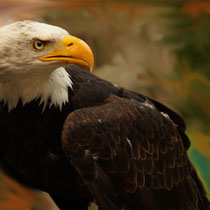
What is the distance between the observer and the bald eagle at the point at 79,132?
7.79 feet

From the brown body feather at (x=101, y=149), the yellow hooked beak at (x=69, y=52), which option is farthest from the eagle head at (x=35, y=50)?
the brown body feather at (x=101, y=149)

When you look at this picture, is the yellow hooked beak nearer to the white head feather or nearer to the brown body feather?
the white head feather

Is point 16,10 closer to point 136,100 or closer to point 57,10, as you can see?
point 57,10

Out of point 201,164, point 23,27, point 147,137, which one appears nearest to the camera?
point 23,27

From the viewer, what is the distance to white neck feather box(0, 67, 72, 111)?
8.29 feet

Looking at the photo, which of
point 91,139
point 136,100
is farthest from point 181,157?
point 91,139

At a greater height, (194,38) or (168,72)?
(194,38)

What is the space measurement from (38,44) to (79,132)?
529 millimetres

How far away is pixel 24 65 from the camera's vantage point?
7.80 ft

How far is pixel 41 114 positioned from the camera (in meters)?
2.69

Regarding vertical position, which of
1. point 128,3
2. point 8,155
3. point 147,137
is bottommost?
point 8,155

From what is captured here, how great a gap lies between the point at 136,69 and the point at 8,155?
1993 mm

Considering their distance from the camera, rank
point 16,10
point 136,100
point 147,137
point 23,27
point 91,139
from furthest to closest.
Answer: point 16,10 → point 136,100 → point 147,137 → point 91,139 → point 23,27

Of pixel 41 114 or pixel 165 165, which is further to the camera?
pixel 165 165
